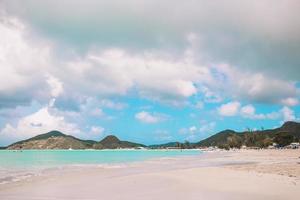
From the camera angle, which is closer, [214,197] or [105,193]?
[214,197]

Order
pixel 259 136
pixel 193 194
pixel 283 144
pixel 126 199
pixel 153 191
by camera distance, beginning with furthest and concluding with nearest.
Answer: pixel 259 136, pixel 283 144, pixel 153 191, pixel 193 194, pixel 126 199

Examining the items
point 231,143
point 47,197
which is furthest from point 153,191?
point 231,143

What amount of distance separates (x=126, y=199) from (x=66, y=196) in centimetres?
297

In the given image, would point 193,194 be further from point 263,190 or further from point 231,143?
point 231,143

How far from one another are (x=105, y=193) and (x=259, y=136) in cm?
18429

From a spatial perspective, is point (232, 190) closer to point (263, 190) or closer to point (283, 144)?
point (263, 190)

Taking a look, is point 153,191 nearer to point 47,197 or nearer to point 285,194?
point 47,197

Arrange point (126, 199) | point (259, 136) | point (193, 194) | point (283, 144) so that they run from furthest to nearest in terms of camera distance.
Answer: point (259, 136), point (283, 144), point (193, 194), point (126, 199)

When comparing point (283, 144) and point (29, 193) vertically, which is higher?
point (283, 144)

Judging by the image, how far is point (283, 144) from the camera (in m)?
164

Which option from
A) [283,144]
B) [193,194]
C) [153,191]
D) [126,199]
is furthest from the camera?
[283,144]

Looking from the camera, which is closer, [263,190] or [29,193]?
[263,190]

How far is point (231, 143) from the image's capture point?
19212 cm

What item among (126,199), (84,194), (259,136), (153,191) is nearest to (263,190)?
(153,191)
